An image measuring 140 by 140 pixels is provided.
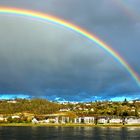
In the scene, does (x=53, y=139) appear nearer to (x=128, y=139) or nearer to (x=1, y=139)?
(x=1, y=139)

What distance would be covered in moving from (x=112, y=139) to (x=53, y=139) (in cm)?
1468

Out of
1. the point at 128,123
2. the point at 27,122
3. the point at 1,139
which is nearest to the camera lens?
the point at 1,139

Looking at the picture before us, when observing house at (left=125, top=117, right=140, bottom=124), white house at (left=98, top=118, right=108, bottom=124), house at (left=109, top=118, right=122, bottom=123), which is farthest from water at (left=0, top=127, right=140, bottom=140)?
house at (left=109, top=118, right=122, bottom=123)

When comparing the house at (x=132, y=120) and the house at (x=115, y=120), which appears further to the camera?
the house at (x=115, y=120)

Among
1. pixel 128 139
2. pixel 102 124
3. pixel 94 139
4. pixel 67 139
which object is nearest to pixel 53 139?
pixel 67 139

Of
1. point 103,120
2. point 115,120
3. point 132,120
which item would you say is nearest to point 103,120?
point 103,120

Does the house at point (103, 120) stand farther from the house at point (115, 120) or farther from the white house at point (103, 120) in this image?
the house at point (115, 120)

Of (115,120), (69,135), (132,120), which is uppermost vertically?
(115,120)

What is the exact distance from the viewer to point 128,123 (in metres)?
187

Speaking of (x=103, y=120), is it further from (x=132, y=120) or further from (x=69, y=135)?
(x=69, y=135)

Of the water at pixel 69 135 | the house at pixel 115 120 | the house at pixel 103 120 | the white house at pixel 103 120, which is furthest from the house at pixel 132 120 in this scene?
the water at pixel 69 135

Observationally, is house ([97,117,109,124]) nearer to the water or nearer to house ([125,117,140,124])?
house ([125,117,140,124])

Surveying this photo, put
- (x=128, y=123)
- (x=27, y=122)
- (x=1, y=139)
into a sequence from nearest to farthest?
(x=1, y=139) < (x=128, y=123) < (x=27, y=122)

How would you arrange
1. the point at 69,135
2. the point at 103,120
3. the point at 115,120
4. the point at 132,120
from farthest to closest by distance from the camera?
the point at 115,120 → the point at 103,120 → the point at 132,120 → the point at 69,135
